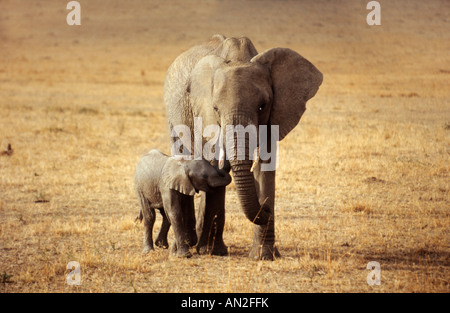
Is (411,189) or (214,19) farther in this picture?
(214,19)

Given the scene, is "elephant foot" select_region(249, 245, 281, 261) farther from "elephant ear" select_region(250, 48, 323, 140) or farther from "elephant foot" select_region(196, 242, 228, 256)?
"elephant ear" select_region(250, 48, 323, 140)

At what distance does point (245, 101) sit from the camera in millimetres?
6379

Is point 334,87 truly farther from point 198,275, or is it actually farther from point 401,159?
point 198,275

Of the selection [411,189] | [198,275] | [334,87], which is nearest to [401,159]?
[411,189]

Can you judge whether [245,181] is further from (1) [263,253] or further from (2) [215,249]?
(2) [215,249]

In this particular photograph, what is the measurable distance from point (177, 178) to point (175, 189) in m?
0.13

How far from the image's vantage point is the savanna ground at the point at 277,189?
683cm

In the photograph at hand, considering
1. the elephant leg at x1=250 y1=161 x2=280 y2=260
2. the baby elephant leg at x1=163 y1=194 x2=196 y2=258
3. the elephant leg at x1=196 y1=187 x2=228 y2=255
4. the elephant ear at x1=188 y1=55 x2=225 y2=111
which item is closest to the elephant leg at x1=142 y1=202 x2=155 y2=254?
the baby elephant leg at x1=163 y1=194 x2=196 y2=258

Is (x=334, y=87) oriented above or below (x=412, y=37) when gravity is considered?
below

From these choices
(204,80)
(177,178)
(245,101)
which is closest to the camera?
(245,101)

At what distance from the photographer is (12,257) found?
7.68 metres

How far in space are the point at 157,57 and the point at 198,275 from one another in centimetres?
3907

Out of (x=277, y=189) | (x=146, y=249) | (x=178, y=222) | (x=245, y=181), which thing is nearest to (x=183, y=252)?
(x=178, y=222)

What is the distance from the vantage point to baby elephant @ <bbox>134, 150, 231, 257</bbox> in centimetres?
706
